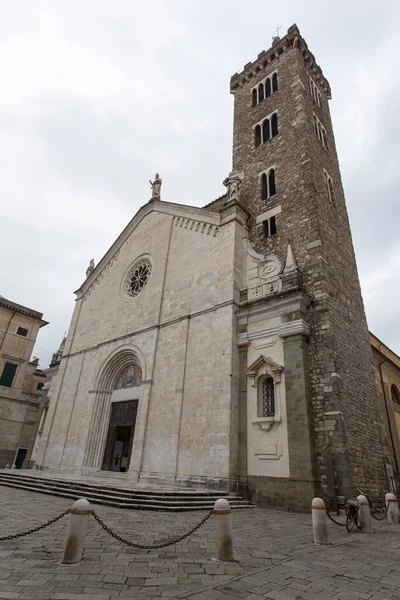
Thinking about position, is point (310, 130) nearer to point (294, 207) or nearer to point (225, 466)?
point (294, 207)

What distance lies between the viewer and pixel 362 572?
4785 millimetres

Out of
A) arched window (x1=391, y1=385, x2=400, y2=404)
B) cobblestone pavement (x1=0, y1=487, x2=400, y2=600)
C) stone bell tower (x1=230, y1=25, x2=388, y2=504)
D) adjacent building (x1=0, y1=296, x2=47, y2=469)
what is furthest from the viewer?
adjacent building (x1=0, y1=296, x2=47, y2=469)

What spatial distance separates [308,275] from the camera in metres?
13.8

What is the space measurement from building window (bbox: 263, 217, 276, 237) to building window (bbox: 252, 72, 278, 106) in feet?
33.6

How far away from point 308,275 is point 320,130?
11217 mm

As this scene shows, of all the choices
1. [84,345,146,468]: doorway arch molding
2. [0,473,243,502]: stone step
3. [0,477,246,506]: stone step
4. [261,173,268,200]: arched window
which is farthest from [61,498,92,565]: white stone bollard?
[261,173,268,200]: arched window

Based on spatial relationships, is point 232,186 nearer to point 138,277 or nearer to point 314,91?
point 138,277

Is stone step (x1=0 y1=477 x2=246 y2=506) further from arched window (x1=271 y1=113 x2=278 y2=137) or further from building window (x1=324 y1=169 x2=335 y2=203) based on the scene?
arched window (x1=271 y1=113 x2=278 y2=137)

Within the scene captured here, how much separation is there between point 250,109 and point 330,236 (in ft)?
38.3

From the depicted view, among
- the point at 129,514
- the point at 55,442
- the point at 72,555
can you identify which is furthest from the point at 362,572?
the point at 55,442

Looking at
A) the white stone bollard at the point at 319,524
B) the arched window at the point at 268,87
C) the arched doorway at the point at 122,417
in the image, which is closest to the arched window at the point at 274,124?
the arched window at the point at 268,87

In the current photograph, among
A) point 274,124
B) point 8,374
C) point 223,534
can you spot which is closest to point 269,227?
point 274,124

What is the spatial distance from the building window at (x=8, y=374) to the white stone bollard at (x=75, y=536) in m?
26.5

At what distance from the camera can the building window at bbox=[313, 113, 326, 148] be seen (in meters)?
19.7
